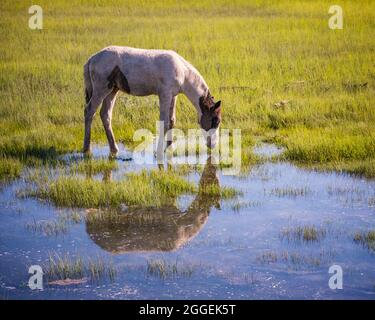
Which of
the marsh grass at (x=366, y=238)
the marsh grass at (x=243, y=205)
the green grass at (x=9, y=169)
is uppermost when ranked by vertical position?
the green grass at (x=9, y=169)

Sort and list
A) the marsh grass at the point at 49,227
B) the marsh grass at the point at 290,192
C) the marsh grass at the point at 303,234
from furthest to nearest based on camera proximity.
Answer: the marsh grass at the point at 290,192, the marsh grass at the point at 49,227, the marsh grass at the point at 303,234

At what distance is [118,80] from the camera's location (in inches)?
400

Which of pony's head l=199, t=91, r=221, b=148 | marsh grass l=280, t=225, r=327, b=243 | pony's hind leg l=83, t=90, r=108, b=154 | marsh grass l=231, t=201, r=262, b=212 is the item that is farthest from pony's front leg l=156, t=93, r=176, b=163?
marsh grass l=280, t=225, r=327, b=243

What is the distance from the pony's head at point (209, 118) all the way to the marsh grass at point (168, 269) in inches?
168

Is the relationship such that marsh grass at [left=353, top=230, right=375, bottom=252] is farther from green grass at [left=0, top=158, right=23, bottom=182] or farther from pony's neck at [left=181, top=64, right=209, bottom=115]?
green grass at [left=0, top=158, right=23, bottom=182]

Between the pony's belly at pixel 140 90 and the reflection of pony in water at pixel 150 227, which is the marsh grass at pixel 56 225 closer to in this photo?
the reflection of pony in water at pixel 150 227

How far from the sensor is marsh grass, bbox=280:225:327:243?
7.02m

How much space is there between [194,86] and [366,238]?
419 cm

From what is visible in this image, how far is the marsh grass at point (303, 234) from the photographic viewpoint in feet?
23.0

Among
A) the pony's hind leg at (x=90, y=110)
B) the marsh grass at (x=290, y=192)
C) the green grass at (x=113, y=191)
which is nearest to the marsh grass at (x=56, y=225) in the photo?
the green grass at (x=113, y=191)

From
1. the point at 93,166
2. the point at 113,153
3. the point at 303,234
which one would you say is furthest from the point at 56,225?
the point at 113,153

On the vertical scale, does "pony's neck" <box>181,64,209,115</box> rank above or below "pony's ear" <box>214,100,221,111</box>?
above

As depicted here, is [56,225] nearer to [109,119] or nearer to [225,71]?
[109,119]
